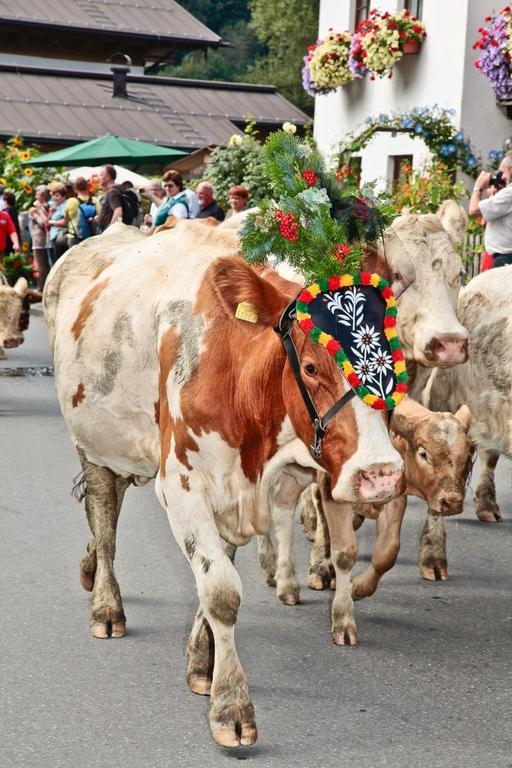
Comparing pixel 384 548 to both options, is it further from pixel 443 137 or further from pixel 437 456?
pixel 443 137

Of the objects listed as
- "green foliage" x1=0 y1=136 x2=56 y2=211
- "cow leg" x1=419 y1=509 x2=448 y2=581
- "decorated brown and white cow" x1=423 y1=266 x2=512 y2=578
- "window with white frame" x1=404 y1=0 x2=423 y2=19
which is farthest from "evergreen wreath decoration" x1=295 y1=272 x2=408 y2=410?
"green foliage" x1=0 y1=136 x2=56 y2=211

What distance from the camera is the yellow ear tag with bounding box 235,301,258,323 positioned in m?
4.28

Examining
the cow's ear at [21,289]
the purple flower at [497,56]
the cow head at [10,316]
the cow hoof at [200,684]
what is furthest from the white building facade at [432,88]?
the cow hoof at [200,684]

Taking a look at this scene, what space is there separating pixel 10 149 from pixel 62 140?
7249mm

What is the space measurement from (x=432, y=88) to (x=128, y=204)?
20.5 feet

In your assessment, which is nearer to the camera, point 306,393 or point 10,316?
point 306,393

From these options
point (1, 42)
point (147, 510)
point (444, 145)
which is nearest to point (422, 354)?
point (147, 510)

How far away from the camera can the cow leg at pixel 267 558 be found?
6.38 meters

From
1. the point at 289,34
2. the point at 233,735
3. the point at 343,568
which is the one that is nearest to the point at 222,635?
the point at 233,735

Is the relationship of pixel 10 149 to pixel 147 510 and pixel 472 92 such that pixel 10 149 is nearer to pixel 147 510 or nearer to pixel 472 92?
pixel 472 92

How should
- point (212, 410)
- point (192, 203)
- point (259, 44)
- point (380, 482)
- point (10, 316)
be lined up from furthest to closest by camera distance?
point (259, 44)
point (192, 203)
point (10, 316)
point (212, 410)
point (380, 482)

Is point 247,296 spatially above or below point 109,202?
below

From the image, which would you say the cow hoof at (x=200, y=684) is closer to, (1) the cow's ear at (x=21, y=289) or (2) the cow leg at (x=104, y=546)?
(2) the cow leg at (x=104, y=546)

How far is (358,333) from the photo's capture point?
13.4 feet
